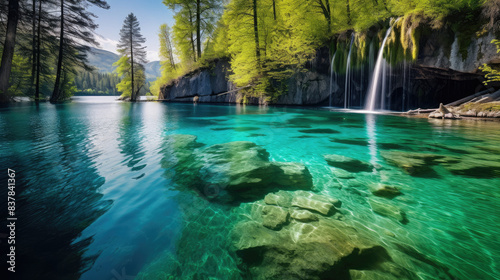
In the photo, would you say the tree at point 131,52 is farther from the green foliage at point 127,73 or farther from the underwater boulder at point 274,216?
the underwater boulder at point 274,216

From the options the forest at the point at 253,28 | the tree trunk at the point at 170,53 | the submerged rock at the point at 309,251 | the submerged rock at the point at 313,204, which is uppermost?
the tree trunk at the point at 170,53

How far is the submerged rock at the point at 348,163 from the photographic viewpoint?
407 cm

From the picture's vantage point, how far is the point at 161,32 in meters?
36.1

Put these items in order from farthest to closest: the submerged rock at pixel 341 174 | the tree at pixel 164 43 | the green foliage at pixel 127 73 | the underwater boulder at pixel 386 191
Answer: the tree at pixel 164 43 → the green foliage at pixel 127 73 → the submerged rock at pixel 341 174 → the underwater boulder at pixel 386 191

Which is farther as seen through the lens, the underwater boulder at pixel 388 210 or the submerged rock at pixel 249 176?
the submerged rock at pixel 249 176

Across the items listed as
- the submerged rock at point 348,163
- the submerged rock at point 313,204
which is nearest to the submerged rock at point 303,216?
the submerged rock at point 313,204

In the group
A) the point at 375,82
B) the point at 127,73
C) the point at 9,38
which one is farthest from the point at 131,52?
the point at 375,82

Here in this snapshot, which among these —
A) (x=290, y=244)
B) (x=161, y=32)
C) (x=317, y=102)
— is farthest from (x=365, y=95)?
(x=161, y=32)

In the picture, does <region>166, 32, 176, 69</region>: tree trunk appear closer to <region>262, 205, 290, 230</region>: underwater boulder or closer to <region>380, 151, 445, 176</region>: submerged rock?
Answer: <region>380, 151, 445, 176</region>: submerged rock

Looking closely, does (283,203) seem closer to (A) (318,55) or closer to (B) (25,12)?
(A) (318,55)

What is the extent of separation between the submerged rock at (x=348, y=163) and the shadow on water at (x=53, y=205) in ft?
13.6

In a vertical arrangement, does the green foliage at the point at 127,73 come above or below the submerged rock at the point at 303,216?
above

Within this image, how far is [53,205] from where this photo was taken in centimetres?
271

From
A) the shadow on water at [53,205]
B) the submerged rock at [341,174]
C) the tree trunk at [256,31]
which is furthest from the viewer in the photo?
the tree trunk at [256,31]
